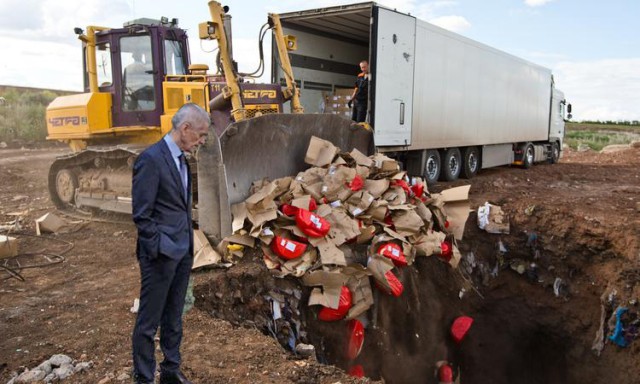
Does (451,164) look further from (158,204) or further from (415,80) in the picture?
(158,204)

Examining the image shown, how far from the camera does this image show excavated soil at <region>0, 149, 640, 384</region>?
4109 mm

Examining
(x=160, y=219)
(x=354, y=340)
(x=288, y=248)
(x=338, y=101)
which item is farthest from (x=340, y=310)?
(x=338, y=101)

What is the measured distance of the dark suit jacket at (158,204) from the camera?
3.05m

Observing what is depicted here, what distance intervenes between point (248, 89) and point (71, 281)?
397cm

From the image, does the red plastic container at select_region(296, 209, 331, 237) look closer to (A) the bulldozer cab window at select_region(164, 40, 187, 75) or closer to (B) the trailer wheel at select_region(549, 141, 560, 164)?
(A) the bulldozer cab window at select_region(164, 40, 187, 75)

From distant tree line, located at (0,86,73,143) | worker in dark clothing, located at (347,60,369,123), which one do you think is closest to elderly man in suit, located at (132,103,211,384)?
worker in dark clothing, located at (347,60,369,123)

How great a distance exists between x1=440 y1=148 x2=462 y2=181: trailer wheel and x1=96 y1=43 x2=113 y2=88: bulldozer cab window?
24.3 feet

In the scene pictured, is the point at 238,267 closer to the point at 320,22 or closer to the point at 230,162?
the point at 230,162

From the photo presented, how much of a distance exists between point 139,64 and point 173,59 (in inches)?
22.2

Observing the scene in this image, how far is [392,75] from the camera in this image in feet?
31.9

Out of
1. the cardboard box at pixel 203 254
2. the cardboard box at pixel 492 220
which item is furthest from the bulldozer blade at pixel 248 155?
the cardboard box at pixel 492 220

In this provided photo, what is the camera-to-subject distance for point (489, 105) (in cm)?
1382

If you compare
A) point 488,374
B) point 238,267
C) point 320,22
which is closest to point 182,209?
point 238,267

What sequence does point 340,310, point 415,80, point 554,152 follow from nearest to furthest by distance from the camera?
point 340,310, point 415,80, point 554,152
